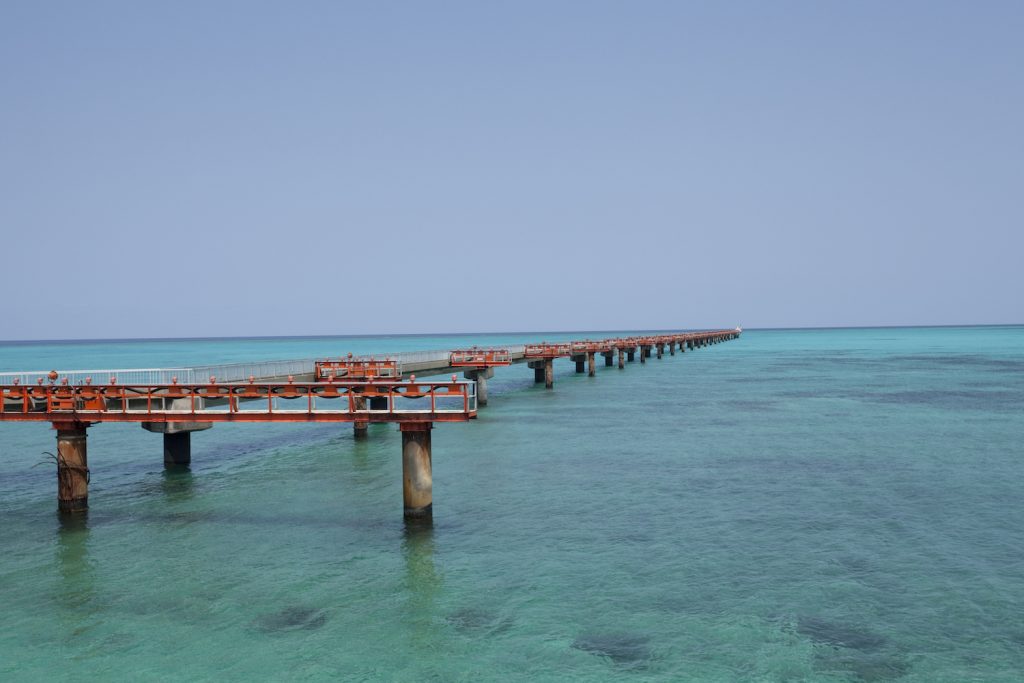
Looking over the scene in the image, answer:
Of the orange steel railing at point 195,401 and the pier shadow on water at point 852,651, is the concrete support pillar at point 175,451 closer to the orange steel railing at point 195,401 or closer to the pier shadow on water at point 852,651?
the orange steel railing at point 195,401

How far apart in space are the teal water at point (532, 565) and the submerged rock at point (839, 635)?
51 millimetres

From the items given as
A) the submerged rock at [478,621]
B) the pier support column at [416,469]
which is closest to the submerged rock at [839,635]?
the submerged rock at [478,621]

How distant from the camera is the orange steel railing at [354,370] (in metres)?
48.1

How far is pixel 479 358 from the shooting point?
208 feet

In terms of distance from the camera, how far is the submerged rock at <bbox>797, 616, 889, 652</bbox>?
1605 cm

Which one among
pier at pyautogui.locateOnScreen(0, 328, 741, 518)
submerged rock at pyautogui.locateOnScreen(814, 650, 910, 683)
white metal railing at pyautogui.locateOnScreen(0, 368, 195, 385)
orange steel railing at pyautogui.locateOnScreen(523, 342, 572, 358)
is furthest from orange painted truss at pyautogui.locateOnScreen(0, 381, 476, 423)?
orange steel railing at pyautogui.locateOnScreen(523, 342, 572, 358)

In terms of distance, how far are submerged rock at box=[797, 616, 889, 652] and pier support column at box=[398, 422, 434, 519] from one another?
11876 mm

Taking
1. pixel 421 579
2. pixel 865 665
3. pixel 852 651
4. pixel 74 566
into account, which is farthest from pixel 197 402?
pixel 865 665

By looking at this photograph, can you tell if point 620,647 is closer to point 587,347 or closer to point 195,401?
point 195,401

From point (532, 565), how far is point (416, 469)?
5.41 meters

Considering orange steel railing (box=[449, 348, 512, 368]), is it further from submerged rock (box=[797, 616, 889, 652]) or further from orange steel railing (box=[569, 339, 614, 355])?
submerged rock (box=[797, 616, 889, 652])

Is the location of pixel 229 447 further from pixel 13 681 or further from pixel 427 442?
pixel 13 681

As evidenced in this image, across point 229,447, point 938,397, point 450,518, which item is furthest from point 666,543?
point 938,397

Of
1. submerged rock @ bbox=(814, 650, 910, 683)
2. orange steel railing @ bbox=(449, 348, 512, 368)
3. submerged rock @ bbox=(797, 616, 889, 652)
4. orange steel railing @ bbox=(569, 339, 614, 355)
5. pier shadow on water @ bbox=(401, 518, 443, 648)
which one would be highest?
orange steel railing @ bbox=(449, 348, 512, 368)
